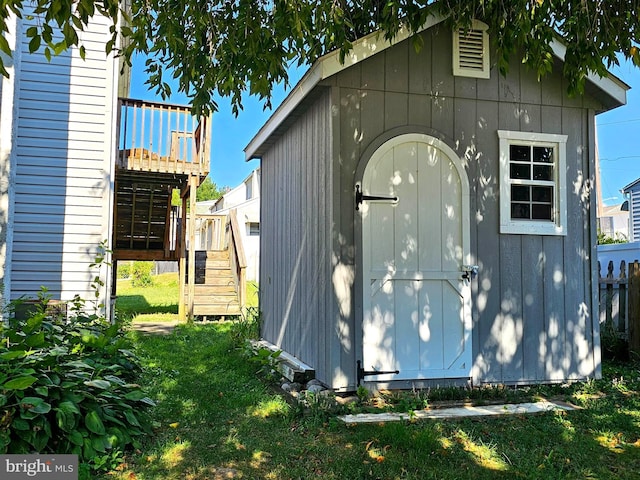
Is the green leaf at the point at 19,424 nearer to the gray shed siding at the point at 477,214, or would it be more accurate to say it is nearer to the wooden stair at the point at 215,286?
the gray shed siding at the point at 477,214

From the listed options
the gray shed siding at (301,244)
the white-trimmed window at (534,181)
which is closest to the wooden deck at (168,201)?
the gray shed siding at (301,244)

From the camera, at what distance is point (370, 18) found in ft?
20.5

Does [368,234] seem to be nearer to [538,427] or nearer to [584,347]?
[538,427]

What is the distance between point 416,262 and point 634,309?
2.97 meters

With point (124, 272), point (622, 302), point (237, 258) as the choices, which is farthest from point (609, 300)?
point (124, 272)

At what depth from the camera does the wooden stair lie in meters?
10.8

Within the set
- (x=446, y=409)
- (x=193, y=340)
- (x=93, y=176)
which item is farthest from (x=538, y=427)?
(x=93, y=176)

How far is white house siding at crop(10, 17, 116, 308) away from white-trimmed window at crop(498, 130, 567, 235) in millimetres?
5171

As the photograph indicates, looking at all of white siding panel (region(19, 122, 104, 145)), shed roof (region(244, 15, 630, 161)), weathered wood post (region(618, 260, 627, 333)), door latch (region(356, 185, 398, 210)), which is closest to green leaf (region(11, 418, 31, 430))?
door latch (region(356, 185, 398, 210))

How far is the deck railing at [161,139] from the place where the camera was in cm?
945

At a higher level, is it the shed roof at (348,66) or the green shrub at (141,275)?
the shed roof at (348,66)

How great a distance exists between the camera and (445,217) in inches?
199

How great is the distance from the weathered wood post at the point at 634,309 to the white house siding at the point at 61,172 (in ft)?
21.6

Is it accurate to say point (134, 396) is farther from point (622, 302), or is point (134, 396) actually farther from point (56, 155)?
point (622, 302)
